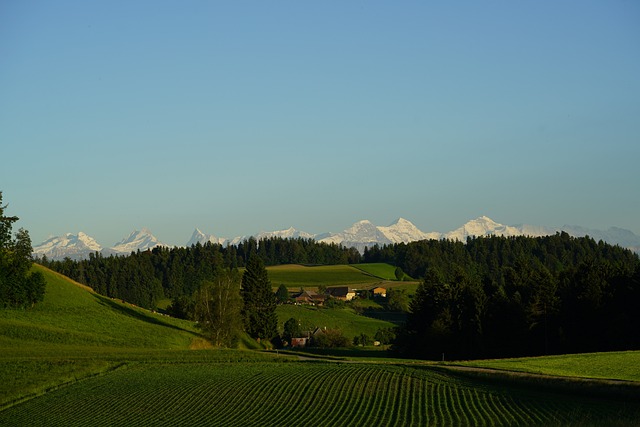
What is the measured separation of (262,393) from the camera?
40625 millimetres

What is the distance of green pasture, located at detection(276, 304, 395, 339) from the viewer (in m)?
130

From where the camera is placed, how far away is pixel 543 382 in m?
43.5

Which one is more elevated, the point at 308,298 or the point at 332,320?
the point at 308,298

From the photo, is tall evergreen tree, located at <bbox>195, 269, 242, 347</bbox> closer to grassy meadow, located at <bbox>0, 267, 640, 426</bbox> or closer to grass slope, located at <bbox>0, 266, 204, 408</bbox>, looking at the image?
grass slope, located at <bbox>0, 266, 204, 408</bbox>

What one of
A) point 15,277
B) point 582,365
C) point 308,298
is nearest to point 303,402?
point 582,365

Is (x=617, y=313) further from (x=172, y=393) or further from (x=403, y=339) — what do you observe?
(x=172, y=393)

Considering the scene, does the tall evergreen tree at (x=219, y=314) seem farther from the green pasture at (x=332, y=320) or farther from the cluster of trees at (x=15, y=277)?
the green pasture at (x=332, y=320)

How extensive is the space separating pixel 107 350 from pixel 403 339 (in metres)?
33.5

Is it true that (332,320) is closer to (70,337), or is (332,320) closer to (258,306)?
(258,306)

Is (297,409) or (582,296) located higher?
(582,296)

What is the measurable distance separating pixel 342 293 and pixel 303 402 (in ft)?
512

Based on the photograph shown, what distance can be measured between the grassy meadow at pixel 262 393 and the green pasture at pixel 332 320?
61.0 meters

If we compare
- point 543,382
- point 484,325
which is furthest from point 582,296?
point 543,382

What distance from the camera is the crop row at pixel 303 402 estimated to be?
32.6 metres
